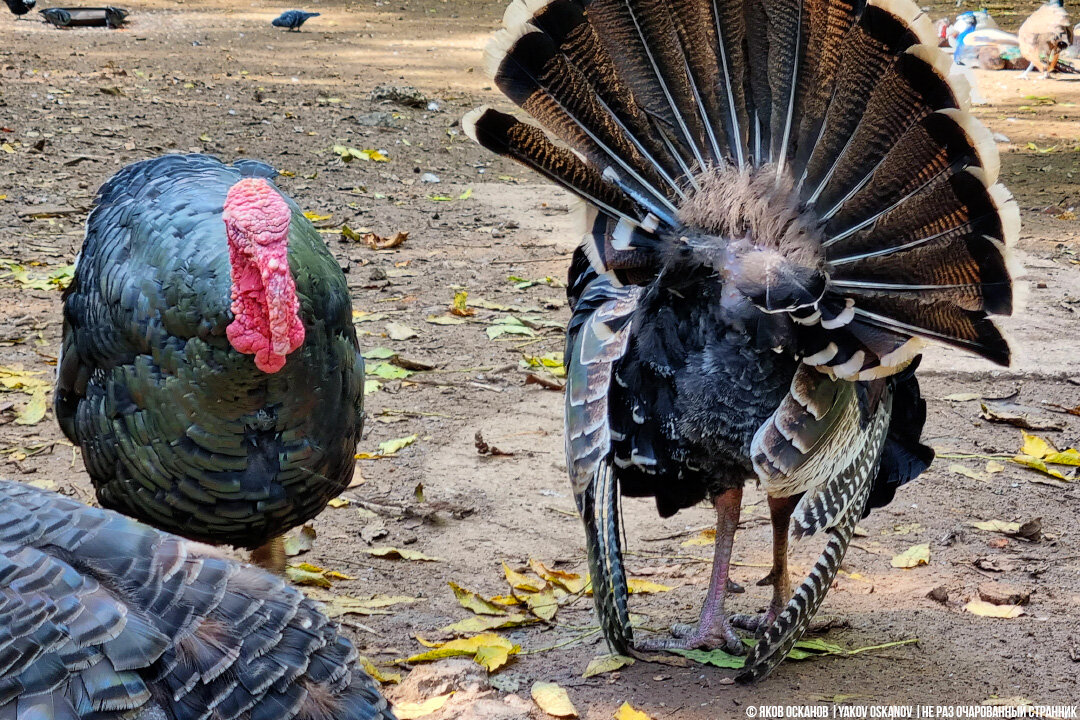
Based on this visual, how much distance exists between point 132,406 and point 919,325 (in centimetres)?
243

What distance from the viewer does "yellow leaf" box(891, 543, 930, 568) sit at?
4152mm

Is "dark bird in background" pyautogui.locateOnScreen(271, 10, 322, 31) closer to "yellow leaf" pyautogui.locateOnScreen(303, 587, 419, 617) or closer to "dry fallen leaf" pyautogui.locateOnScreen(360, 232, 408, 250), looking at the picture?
"dry fallen leaf" pyautogui.locateOnScreen(360, 232, 408, 250)

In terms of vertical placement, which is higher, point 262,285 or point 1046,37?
point 1046,37

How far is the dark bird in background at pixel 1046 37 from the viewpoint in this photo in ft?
43.9

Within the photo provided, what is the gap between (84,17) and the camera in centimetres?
1597

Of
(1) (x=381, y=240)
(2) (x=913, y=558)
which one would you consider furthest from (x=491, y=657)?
(1) (x=381, y=240)

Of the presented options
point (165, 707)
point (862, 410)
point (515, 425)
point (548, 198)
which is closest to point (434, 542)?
point (515, 425)

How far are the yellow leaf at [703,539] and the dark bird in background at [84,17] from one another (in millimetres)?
14506

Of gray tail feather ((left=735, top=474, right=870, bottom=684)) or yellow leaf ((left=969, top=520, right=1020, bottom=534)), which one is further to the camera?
yellow leaf ((left=969, top=520, right=1020, bottom=534))

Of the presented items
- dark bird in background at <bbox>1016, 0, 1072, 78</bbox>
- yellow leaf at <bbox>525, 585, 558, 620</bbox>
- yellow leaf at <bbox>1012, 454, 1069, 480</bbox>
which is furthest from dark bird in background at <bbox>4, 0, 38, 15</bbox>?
yellow leaf at <bbox>1012, 454, 1069, 480</bbox>

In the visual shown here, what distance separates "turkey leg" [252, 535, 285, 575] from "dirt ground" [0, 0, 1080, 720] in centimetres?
29

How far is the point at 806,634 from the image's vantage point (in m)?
3.80

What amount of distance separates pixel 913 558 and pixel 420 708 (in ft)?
6.56

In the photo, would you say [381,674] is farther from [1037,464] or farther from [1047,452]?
[1047,452]
